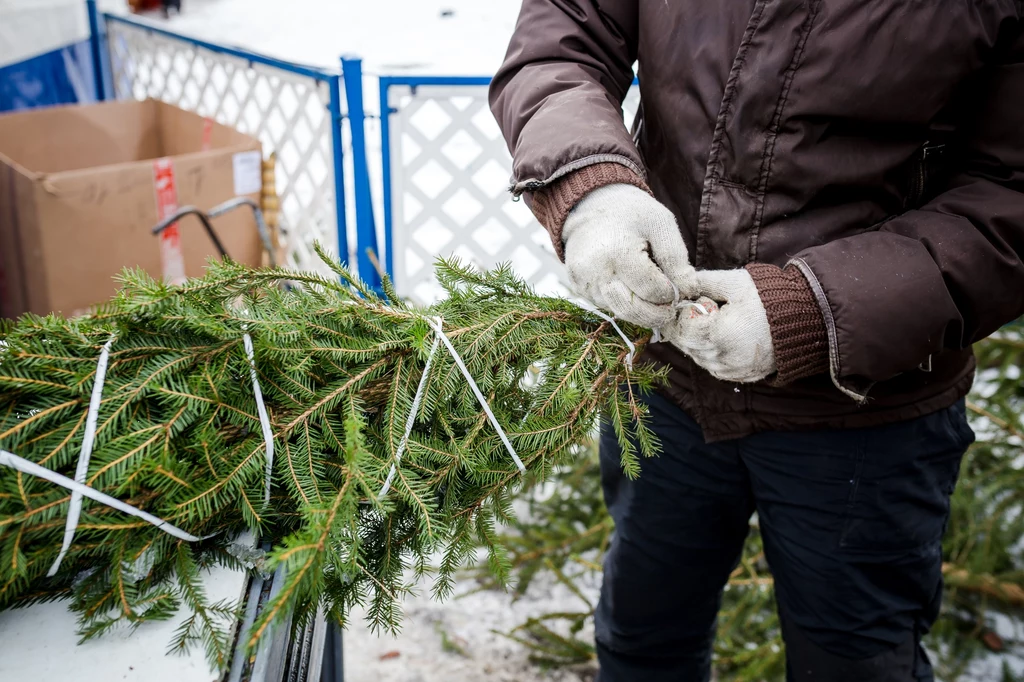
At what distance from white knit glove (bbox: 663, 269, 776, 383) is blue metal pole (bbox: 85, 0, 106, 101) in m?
4.49

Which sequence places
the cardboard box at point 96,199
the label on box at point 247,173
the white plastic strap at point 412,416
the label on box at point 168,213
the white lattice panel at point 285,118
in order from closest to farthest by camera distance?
the white plastic strap at point 412,416
the cardboard box at point 96,199
the label on box at point 168,213
the label on box at point 247,173
the white lattice panel at point 285,118

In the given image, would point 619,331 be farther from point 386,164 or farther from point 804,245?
point 386,164

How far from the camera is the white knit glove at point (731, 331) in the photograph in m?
1.15

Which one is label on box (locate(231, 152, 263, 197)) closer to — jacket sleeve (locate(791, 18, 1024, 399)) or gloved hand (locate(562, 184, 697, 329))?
gloved hand (locate(562, 184, 697, 329))

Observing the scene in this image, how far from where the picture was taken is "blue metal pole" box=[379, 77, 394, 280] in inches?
118

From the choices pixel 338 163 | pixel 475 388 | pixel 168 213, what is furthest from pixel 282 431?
pixel 338 163

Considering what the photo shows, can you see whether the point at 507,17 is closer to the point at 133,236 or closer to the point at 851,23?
the point at 133,236

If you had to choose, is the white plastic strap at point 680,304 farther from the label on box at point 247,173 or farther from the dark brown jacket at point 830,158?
the label on box at point 247,173

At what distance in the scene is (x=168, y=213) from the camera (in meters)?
2.92

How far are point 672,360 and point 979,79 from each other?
68cm

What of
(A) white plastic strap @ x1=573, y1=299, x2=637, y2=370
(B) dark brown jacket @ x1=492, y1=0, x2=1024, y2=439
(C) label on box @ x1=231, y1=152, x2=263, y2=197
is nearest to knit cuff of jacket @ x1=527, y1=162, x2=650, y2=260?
(B) dark brown jacket @ x1=492, y1=0, x2=1024, y2=439

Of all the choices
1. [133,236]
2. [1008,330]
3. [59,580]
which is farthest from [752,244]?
[133,236]

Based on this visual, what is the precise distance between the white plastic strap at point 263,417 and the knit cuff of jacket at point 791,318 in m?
0.78

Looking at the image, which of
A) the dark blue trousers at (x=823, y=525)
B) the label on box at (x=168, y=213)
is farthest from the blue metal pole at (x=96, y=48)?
the dark blue trousers at (x=823, y=525)
